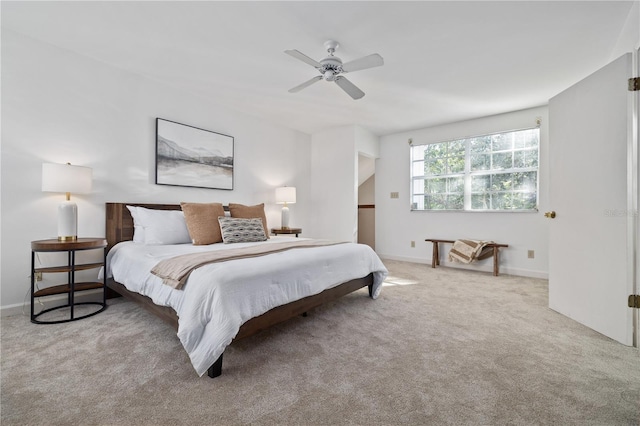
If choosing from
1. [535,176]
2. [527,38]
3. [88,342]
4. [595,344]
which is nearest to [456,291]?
[595,344]

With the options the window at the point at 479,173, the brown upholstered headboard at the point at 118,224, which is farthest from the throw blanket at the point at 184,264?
the window at the point at 479,173

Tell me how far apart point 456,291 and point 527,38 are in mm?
2624

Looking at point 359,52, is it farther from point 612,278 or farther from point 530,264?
point 530,264

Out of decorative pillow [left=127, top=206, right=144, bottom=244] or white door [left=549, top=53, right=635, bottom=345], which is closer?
white door [left=549, top=53, right=635, bottom=345]

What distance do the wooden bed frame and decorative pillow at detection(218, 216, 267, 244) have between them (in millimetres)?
878

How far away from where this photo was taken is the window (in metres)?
4.22

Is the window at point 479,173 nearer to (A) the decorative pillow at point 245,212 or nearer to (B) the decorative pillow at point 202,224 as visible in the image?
(A) the decorative pillow at point 245,212

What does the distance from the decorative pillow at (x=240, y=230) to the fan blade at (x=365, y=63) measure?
1.88m

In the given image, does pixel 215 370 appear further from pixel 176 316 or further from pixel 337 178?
pixel 337 178

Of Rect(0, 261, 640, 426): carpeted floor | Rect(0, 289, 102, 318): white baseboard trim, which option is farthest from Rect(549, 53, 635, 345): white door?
Rect(0, 289, 102, 318): white baseboard trim

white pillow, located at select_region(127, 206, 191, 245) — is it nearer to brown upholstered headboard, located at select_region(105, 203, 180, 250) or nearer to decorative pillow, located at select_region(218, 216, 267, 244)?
brown upholstered headboard, located at select_region(105, 203, 180, 250)

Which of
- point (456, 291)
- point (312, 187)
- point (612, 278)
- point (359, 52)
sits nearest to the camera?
point (612, 278)

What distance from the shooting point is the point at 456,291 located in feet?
10.9

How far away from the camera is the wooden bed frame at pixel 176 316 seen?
1752 millimetres
